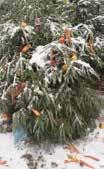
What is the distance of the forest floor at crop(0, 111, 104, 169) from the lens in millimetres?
3930

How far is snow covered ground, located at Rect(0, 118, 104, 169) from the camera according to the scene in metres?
3.93

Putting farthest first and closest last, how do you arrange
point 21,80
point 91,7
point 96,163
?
point 91,7 < point 21,80 < point 96,163

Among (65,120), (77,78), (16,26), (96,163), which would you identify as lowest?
(96,163)

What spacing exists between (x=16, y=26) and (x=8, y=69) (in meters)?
0.47

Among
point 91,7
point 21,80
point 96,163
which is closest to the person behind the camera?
point 96,163

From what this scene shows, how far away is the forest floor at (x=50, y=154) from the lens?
12.9 feet

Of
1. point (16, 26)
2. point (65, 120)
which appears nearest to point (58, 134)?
point (65, 120)

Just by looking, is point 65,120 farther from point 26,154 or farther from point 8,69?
point 8,69

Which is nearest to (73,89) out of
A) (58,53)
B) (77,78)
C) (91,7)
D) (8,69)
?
(77,78)

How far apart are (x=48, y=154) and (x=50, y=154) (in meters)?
0.02

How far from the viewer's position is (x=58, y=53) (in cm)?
416

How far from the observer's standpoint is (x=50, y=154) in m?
4.05

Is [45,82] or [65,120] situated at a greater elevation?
[45,82]

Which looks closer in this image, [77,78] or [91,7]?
[77,78]
